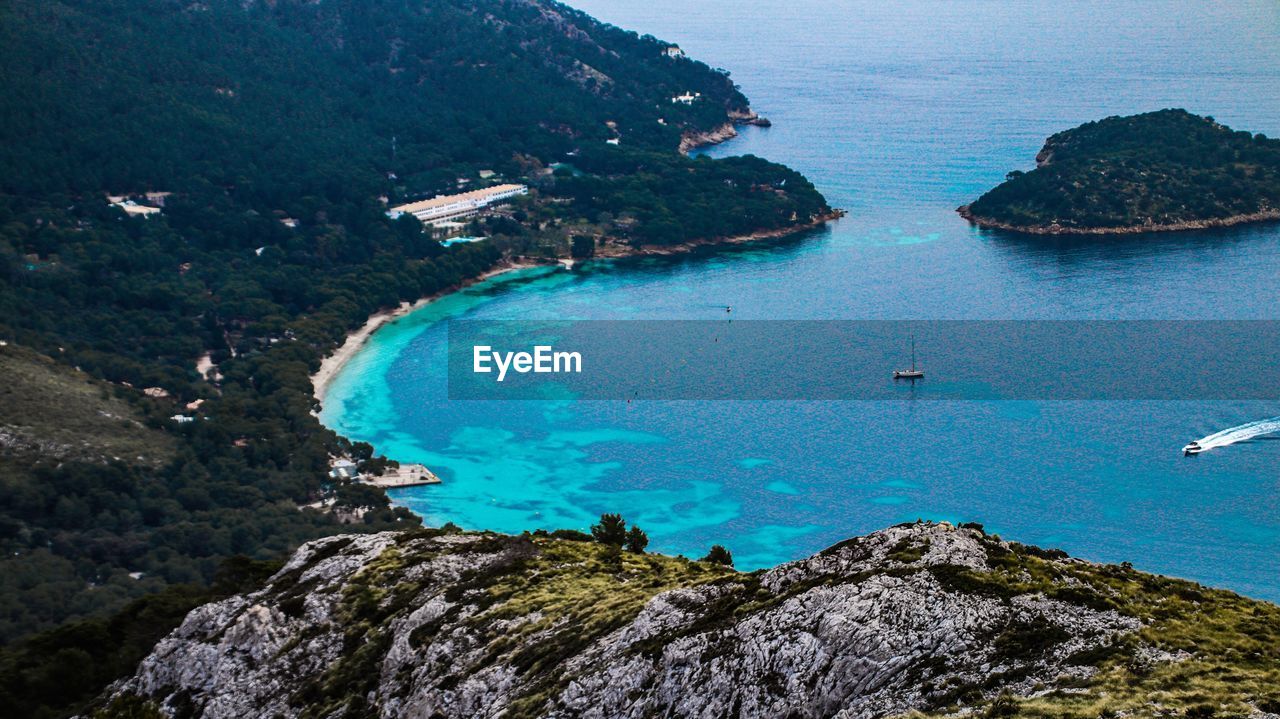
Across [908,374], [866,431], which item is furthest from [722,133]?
[866,431]

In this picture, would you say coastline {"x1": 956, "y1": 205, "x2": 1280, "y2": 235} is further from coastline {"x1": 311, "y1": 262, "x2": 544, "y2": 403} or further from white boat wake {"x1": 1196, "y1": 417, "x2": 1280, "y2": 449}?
white boat wake {"x1": 1196, "y1": 417, "x2": 1280, "y2": 449}

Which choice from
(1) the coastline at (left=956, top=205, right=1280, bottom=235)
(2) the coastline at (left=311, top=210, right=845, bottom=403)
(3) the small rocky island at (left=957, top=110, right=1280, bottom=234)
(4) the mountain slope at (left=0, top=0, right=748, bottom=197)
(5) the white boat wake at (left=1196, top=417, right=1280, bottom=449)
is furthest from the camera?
(3) the small rocky island at (left=957, top=110, right=1280, bottom=234)

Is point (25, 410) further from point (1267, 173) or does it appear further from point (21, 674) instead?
point (1267, 173)

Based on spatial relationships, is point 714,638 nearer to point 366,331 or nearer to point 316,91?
point 366,331

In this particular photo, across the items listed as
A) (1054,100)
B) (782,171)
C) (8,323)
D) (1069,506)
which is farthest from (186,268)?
(1054,100)

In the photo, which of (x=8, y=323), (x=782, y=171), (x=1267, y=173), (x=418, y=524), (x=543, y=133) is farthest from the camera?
(x=543, y=133)

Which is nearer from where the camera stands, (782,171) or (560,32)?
(782,171)

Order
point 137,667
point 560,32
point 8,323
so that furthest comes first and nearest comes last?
point 560,32 → point 8,323 → point 137,667
